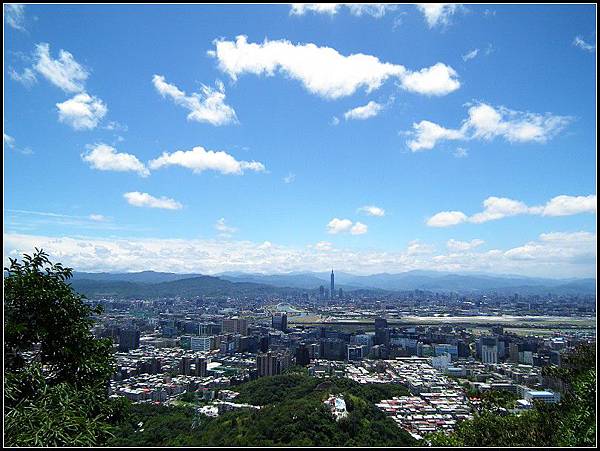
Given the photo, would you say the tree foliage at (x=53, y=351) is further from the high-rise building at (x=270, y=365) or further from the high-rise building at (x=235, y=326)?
the high-rise building at (x=235, y=326)

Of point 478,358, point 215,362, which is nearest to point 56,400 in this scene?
point 215,362

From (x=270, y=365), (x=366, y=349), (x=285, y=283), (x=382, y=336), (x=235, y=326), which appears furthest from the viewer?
(x=285, y=283)

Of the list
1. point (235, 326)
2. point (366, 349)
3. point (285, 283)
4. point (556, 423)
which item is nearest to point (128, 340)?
point (235, 326)

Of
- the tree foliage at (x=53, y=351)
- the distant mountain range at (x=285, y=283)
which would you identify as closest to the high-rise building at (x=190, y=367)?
the distant mountain range at (x=285, y=283)

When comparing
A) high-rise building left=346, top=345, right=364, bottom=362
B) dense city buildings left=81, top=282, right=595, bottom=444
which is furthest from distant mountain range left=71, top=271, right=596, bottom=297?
high-rise building left=346, top=345, right=364, bottom=362

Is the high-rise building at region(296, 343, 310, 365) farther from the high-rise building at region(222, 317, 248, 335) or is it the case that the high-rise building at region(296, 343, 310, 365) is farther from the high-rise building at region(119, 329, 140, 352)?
the high-rise building at region(222, 317, 248, 335)

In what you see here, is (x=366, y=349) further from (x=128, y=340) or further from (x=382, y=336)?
(x=128, y=340)
